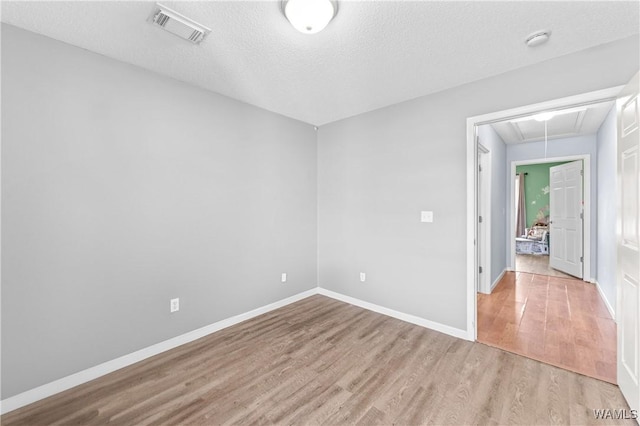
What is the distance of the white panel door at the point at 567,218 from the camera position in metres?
4.73

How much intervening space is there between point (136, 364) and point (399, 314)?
8.83 feet

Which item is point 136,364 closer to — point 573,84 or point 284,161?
point 284,161

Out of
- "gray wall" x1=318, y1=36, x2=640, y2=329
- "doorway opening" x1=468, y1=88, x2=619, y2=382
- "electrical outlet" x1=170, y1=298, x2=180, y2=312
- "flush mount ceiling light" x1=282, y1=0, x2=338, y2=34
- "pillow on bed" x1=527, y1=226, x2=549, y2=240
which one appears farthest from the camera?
"pillow on bed" x1=527, y1=226, x2=549, y2=240

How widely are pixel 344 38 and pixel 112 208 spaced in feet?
7.52

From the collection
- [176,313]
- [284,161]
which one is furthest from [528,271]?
[176,313]

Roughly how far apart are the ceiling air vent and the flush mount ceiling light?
653mm

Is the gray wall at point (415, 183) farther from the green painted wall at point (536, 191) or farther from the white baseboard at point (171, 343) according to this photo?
the green painted wall at point (536, 191)

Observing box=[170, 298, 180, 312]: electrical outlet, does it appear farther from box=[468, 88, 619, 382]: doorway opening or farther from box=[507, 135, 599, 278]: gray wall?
box=[507, 135, 599, 278]: gray wall

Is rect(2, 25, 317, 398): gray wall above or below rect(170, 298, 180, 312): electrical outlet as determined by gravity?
above

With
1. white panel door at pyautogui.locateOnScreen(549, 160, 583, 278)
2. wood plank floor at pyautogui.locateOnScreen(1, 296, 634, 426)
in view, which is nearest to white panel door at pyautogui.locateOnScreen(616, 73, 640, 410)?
wood plank floor at pyautogui.locateOnScreen(1, 296, 634, 426)

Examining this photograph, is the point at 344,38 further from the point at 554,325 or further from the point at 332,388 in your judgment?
the point at 554,325

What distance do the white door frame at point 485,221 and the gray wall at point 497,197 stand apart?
0.41ft

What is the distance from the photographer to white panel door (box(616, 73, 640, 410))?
1.62 m

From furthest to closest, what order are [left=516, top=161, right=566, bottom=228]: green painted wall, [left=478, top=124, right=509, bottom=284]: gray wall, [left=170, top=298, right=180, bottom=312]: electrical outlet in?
[left=516, top=161, right=566, bottom=228]: green painted wall < [left=478, top=124, right=509, bottom=284]: gray wall < [left=170, top=298, right=180, bottom=312]: electrical outlet
